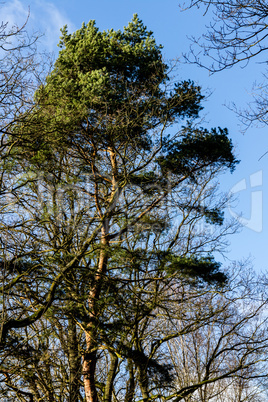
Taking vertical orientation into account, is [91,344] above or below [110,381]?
above

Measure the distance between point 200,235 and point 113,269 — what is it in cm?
258

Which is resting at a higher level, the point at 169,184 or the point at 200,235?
the point at 169,184

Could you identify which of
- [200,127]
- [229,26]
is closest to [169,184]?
[200,127]

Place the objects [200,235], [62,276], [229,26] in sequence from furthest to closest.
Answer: [200,235] < [62,276] < [229,26]

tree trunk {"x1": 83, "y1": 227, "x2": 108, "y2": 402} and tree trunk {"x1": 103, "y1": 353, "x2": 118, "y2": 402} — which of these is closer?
tree trunk {"x1": 83, "y1": 227, "x2": 108, "y2": 402}

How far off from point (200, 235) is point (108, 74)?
4656mm

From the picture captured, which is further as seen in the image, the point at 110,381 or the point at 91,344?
the point at 110,381

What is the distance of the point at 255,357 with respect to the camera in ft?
50.6

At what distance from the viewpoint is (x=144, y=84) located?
10.0 metres

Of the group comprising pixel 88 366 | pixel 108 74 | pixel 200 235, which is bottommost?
pixel 88 366

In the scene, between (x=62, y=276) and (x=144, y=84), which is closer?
(x=62, y=276)

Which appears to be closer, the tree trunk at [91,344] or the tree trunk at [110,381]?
the tree trunk at [91,344]

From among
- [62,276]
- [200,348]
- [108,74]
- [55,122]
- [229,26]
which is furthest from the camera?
[200,348]

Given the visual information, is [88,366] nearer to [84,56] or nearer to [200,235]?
[200,235]
